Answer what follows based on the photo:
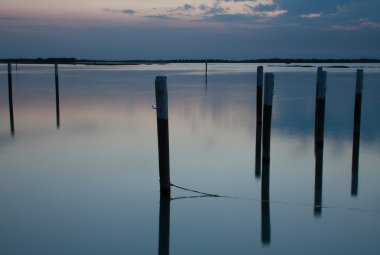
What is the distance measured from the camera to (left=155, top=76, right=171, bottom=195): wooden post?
554 cm

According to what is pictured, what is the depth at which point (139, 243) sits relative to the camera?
14.8 ft

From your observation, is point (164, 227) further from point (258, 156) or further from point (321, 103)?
point (321, 103)

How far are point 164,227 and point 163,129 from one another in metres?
1.29

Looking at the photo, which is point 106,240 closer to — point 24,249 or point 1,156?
point 24,249

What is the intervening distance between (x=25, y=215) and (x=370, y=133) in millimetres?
8862

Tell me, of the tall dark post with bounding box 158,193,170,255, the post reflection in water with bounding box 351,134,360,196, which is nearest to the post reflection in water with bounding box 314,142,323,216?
the post reflection in water with bounding box 351,134,360,196

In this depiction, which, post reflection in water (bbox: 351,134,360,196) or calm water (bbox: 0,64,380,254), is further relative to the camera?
post reflection in water (bbox: 351,134,360,196)

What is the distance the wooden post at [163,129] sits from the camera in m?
5.54

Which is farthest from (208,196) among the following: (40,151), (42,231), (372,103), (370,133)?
(372,103)

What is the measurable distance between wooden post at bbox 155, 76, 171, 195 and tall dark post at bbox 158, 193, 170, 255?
15cm

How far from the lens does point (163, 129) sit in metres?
5.67

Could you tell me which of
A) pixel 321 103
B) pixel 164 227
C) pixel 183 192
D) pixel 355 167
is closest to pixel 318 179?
pixel 355 167

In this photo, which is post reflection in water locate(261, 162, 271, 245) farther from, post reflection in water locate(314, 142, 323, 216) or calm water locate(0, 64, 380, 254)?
post reflection in water locate(314, 142, 323, 216)

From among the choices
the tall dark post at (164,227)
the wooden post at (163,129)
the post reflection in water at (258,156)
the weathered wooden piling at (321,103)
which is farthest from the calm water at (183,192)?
the weathered wooden piling at (321,103)
